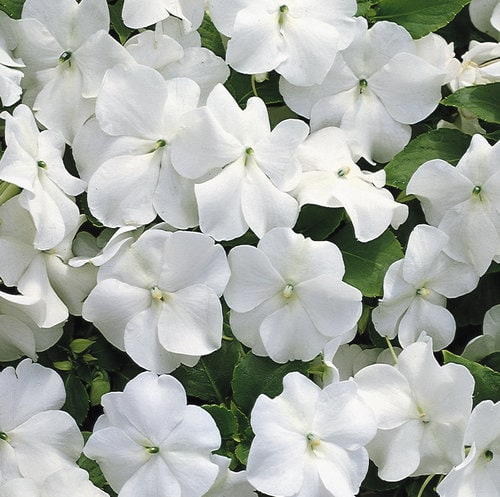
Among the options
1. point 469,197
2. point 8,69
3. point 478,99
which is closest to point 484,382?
point 469,197

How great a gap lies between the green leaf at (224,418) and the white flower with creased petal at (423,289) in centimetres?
16

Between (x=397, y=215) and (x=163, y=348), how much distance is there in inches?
9.5

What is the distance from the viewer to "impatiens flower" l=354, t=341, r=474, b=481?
2.67 ft

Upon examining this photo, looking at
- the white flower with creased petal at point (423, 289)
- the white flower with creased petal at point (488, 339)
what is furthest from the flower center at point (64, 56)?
the white flower with creased petal at point (488, 339)

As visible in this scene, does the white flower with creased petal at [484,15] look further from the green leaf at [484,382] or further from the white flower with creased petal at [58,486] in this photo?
the white flower with creased petal at [58,486]

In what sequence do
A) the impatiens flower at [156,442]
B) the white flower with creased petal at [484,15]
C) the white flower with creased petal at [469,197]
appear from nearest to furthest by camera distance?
the impatiens flower at [156,442]
the white flower with creased petal at [469,197]
the white flower with creased petal at [484,15]

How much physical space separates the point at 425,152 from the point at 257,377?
0.27 m

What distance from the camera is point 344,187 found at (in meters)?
0.84

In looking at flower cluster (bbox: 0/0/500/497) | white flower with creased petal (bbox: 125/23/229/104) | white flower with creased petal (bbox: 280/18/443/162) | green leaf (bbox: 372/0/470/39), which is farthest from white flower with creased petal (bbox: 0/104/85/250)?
green leaf (bbox: 372/0/470/39)

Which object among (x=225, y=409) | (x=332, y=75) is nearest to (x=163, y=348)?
(x=225, y=409)

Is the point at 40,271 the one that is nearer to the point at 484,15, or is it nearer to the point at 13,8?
the point at 13,8

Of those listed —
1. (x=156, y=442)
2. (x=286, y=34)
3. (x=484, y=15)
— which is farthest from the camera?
(x=484, y=15)

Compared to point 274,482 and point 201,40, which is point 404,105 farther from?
point 274,482

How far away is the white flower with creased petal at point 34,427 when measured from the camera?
80 centimetres
